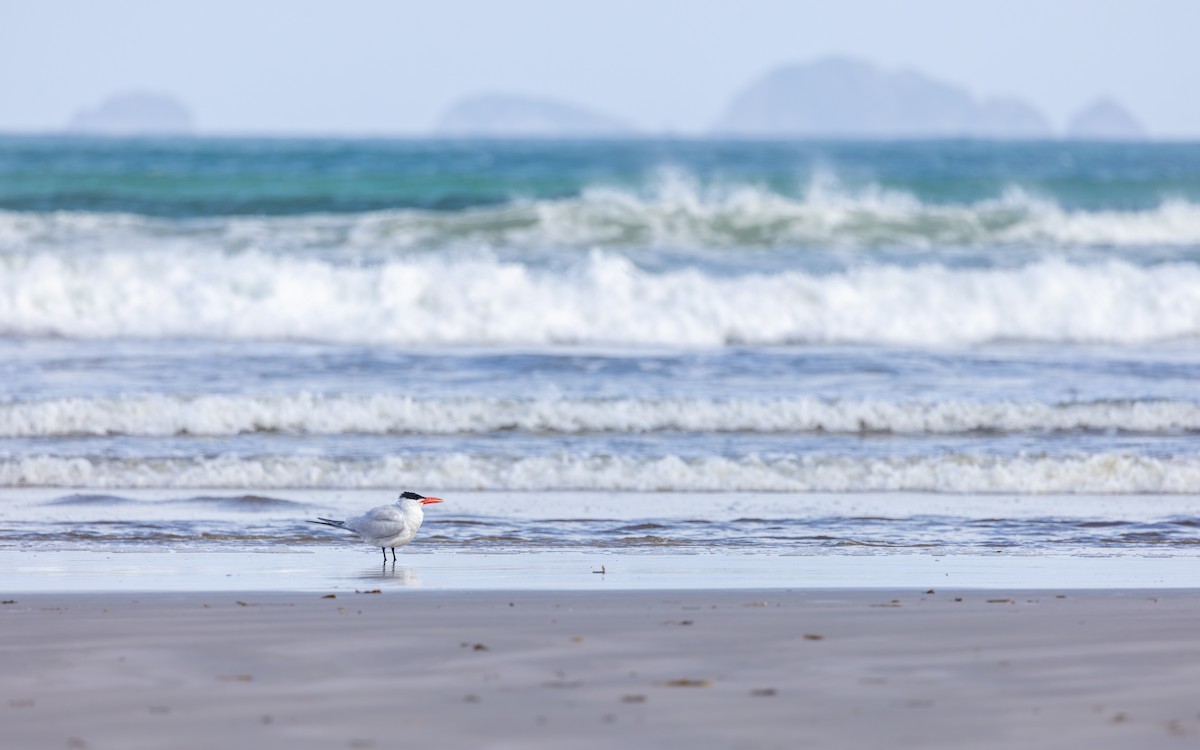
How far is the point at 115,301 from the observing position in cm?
1329

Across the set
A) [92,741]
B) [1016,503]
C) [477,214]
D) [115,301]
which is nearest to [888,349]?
[1016,503]

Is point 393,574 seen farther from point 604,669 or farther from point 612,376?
point 612,376

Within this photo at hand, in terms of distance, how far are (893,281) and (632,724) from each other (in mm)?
10900

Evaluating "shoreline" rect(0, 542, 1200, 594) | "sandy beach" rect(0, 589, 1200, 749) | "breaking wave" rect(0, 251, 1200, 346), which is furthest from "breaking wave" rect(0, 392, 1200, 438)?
"sandy beach" rect(0, 589, 1200, 749)

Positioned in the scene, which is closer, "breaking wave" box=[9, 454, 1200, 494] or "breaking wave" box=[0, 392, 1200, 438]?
"breaking wave" box=[9, 454, 1200, 494]

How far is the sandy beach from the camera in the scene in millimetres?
3447

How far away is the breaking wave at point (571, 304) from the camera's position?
1254cm

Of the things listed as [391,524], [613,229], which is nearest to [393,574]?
[391,524]

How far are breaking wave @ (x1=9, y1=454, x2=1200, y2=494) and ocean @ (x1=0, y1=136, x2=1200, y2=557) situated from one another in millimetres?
18

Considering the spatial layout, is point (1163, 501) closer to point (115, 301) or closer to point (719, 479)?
point (719, 479)

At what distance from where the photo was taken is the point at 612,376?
1029cm

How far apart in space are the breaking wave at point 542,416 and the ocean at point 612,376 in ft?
0.06

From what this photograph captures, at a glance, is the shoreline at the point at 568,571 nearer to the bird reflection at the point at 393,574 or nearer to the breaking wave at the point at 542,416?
the bird reflection at the point at 393,574

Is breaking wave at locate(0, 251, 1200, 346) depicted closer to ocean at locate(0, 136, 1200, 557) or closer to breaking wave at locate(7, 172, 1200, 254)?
ocean at locate(0, 136, 1200, 557)
